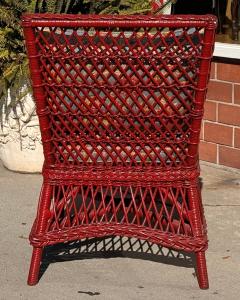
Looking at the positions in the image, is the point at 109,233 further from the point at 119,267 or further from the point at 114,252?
the point at 114,252

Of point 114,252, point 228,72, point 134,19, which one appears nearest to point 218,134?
point 228,72

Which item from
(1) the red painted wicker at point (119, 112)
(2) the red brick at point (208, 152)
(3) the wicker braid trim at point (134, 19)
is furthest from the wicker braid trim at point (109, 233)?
(2) the red brick at point (208, 152)

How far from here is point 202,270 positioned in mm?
3740

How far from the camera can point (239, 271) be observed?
395 centimetres

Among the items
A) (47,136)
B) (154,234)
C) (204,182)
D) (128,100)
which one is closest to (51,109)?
(47,136)

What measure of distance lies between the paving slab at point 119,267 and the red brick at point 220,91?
922mm

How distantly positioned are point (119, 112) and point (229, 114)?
1.99m

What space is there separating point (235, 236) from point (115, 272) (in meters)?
0.79

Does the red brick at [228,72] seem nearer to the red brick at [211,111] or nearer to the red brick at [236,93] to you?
the red brick at [236,93]

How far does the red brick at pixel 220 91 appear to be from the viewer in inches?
215

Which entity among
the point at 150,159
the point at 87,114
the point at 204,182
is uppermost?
the point at 87,114

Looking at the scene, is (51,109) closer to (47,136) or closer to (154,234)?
(47,136)

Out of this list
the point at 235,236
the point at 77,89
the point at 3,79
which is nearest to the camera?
the point at 77,89

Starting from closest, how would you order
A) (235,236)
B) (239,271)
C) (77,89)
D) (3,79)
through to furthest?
(77,89) → (239,271) → (235,236) → (3,79)
